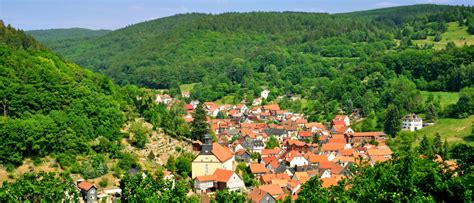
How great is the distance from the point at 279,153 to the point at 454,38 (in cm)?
7981

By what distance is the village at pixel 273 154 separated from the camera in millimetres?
41812

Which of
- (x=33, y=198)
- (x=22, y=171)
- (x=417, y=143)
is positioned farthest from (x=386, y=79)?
(x=33, y=198)

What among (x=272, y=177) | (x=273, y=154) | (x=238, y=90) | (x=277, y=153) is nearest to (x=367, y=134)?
(x=277, y=153)

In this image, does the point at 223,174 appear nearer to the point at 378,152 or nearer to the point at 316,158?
the point at 316,158

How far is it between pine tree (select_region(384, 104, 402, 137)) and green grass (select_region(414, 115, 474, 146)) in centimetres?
237

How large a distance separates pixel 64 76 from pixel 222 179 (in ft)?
54.9

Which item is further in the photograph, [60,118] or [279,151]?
[279,151]

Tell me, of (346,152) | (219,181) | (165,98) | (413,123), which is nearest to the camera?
(219,181)

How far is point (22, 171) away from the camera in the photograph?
38938 millimetres

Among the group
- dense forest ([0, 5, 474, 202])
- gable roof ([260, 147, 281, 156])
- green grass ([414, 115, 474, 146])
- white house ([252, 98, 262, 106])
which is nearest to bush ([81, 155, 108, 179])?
dense forest ([0, 5, 474, 202])

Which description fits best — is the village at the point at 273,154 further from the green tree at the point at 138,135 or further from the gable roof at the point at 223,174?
the green tree at the point at 138,135

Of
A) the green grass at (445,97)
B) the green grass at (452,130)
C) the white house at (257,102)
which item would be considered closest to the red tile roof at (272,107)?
the white house at (257,102)

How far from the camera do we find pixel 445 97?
78062 mm

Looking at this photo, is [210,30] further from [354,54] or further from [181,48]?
[354,54]
